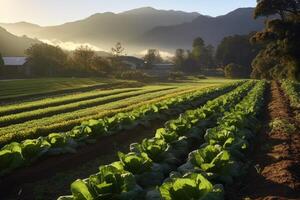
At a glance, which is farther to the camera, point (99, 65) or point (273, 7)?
point (99, 65)

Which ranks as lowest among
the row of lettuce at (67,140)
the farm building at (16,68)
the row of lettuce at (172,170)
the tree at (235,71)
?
the tree at (235,71)

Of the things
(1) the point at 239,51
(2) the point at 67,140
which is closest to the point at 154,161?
(2) the point at 67,140

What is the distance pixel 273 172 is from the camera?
1048cm

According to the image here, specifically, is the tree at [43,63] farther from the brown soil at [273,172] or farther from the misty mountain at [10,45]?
the misty mountain at [10,45]

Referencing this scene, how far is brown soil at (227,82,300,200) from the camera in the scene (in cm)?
900

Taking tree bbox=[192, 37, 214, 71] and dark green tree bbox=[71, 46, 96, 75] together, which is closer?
dark green tree bbox=[71, 46, 96, 75]

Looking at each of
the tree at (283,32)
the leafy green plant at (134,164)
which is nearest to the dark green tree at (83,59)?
the tree at (283,32)

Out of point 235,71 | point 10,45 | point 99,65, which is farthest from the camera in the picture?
point 10,45

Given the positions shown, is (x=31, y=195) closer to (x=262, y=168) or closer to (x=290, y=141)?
(x=262, y=168)

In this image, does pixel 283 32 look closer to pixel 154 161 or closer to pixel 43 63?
pixel 154 161

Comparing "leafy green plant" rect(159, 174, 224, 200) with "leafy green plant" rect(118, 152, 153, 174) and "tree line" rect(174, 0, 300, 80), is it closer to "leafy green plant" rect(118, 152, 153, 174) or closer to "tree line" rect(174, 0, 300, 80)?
"leafy green plant" rect(118, 152, 153, 174)

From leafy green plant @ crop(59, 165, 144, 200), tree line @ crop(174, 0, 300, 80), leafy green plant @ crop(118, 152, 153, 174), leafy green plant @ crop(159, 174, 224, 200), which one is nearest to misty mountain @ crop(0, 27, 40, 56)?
→ tree line @ crop(174, 0, 300, 80)

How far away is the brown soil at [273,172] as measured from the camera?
9.00 meters

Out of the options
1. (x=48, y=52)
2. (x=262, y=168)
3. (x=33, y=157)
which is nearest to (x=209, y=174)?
(x=262, y=168)
